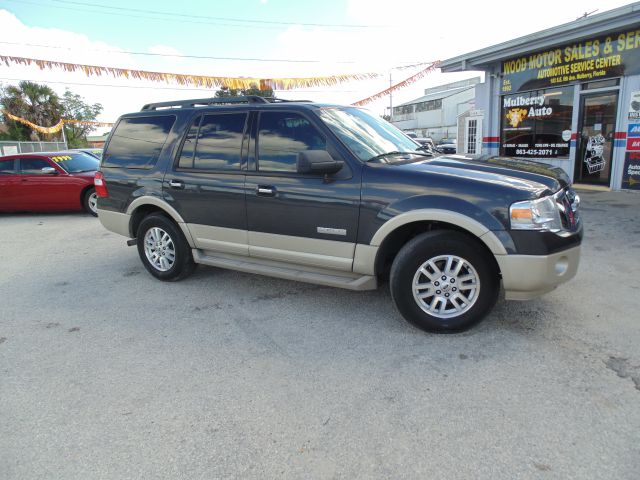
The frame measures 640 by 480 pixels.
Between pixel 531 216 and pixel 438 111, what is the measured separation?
64.2 m

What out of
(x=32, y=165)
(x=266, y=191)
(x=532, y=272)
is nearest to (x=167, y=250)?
(x=266, y=191)

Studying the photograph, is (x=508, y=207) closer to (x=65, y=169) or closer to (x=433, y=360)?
(x=433, y=360)

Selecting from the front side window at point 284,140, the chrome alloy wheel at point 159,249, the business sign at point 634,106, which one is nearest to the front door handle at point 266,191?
the front side window at point 284,140

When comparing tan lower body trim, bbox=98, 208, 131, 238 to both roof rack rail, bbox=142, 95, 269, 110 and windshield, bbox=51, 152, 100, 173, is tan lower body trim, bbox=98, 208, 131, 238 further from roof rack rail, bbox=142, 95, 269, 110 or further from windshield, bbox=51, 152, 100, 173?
windshield, bbox=51, 152, 100, 173

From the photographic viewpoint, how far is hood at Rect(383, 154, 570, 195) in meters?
3.32

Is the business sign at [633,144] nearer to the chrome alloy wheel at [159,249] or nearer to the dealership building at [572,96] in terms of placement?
the dealership building at [572,96]

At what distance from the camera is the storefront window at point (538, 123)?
11086 millimetres

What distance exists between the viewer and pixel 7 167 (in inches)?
407

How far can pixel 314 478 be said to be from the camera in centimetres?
215

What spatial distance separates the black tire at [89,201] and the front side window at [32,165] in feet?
3.54

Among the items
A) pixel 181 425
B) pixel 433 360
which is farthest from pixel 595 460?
pixel 181 425

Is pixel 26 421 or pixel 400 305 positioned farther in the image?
pixel 400 305

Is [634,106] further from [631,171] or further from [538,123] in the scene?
[538,123]

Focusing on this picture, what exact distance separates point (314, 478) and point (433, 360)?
1.35 meters
